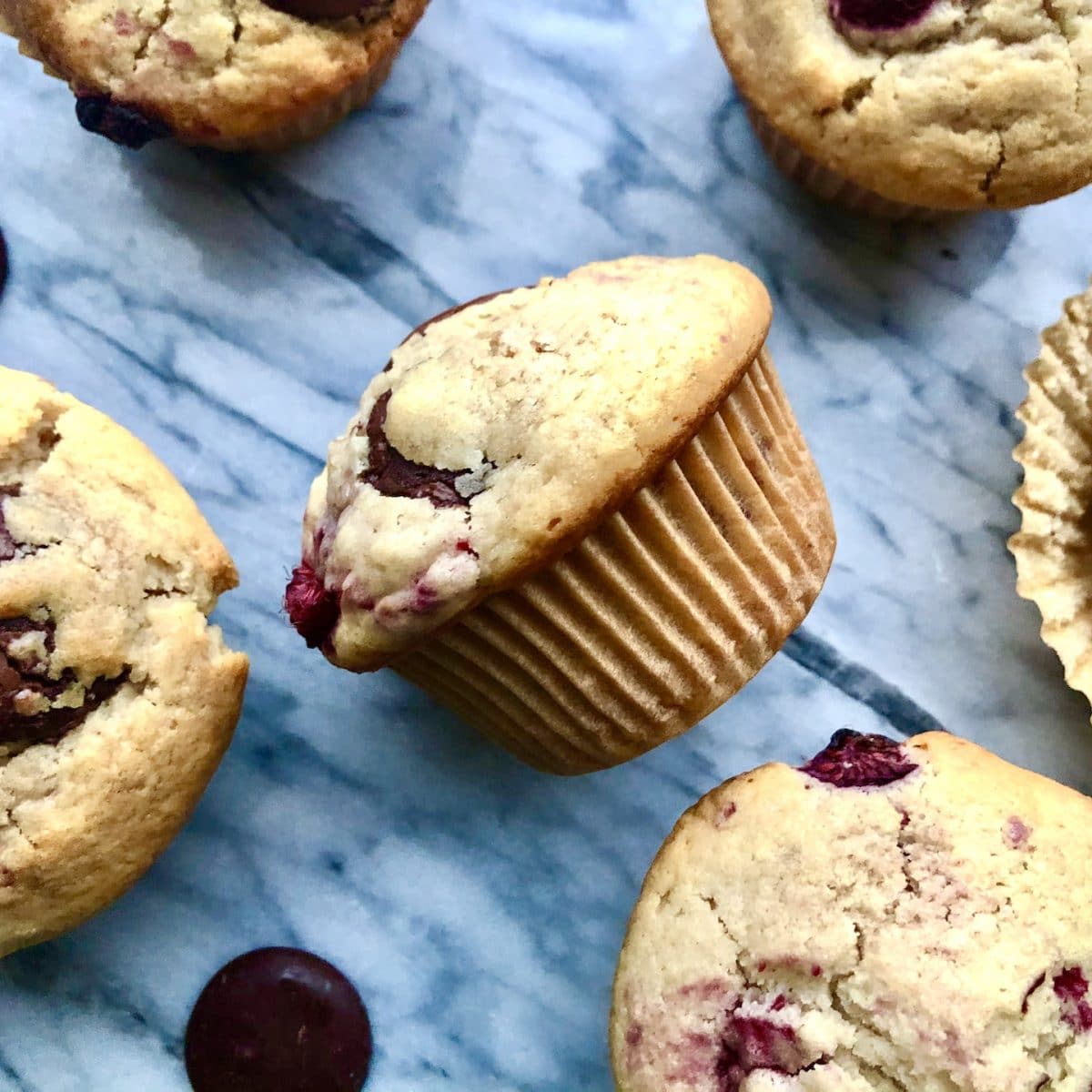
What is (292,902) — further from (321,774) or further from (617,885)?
(617,885)

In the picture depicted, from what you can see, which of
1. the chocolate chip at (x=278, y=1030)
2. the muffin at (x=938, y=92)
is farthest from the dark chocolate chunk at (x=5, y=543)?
the muffin at (x=938, y=92)

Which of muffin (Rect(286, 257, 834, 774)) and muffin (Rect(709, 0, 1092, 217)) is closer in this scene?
muffin (Rect(286, 257, 834, 774))

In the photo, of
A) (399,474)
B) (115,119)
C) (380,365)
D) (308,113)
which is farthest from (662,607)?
(115,119)

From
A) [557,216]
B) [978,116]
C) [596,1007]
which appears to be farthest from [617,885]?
[978,116]

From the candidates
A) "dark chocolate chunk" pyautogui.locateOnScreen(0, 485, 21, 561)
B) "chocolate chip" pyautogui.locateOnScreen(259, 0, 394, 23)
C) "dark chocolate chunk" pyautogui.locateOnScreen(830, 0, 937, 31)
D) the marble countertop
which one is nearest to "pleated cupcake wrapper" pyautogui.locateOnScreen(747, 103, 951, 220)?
the marble countertop

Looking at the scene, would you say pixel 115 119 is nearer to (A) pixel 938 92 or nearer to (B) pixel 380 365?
(B) pixel 380 365

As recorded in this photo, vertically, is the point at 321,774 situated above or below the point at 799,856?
below

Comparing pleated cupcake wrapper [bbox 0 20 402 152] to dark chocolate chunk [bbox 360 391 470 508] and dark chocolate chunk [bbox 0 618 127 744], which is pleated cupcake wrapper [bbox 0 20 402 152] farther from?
dark chocolate chunk [bbox 0 618 127 744]
